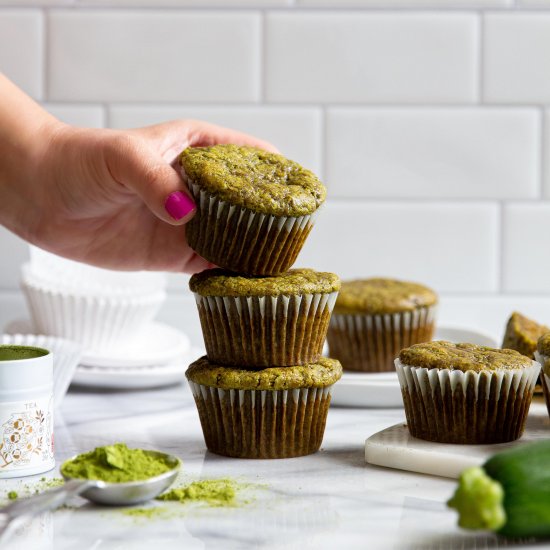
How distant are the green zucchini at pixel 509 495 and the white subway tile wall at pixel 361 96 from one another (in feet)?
4.54

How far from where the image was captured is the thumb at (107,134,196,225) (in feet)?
4.80

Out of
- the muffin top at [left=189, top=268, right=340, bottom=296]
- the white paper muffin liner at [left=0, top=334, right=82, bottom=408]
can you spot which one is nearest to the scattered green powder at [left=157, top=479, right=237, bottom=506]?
the muffin top at [left=189, top=268, right=340, bottom=296]

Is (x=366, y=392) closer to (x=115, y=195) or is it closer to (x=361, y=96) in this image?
(x=115, y=195)

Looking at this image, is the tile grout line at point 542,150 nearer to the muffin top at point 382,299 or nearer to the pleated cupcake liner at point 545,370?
the muffin top at point 382,299

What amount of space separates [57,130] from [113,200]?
16cm

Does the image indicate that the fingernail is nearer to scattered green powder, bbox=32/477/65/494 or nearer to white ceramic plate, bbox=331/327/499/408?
scattered green powder, bbox=32/477/65/494

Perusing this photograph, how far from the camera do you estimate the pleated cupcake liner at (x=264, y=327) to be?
1.45m

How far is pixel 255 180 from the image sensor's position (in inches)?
57.4

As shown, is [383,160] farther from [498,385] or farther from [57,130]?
[498,385]

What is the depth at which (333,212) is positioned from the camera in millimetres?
2445

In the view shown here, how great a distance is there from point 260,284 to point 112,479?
1.23 feet

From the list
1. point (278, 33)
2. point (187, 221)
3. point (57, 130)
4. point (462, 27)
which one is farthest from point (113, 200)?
point (462, 27)

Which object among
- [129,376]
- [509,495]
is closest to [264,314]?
[509,495]

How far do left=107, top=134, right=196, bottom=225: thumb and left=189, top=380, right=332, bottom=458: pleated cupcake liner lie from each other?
0.27 meters
